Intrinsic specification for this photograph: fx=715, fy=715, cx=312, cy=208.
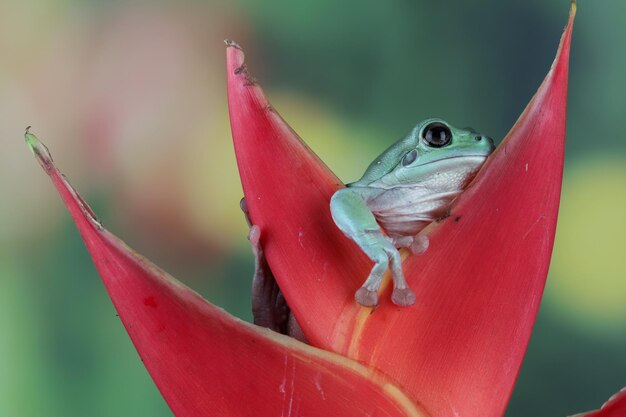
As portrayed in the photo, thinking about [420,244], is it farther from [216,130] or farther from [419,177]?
[216,130]

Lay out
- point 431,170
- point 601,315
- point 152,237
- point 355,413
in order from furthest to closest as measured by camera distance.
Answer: point 152,237 → point 601,315 → point 431,170 → point 355,413

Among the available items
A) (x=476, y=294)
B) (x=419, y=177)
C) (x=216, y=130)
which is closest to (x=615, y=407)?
(x=476, y=294)

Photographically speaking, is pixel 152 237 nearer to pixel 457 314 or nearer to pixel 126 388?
pixel 126 388

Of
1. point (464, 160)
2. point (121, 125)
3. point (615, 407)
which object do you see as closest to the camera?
point (615, 407)

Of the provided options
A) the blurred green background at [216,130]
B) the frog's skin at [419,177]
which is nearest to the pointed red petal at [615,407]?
the frog's skin at [419,177]

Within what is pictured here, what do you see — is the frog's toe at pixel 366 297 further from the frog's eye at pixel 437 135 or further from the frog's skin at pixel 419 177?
the frog's eye at pixel 437 135

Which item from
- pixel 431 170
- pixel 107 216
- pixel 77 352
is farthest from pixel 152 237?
pixel 431 170
